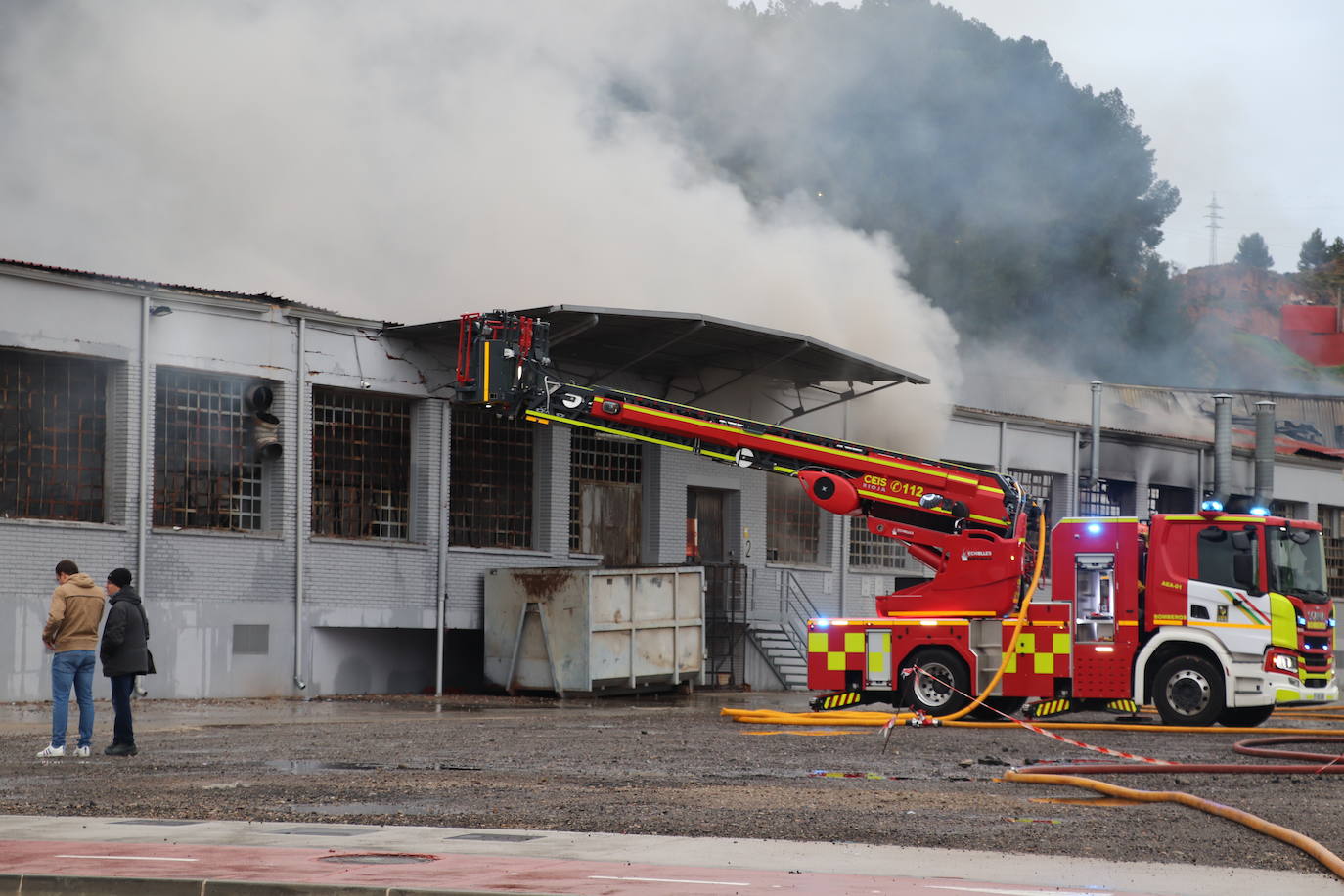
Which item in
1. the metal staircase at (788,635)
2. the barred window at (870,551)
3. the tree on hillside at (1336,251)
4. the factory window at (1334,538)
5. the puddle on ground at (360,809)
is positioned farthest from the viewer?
the tree on hillside at (1336,251)

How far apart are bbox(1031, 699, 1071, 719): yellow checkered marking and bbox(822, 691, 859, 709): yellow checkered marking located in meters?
1.94

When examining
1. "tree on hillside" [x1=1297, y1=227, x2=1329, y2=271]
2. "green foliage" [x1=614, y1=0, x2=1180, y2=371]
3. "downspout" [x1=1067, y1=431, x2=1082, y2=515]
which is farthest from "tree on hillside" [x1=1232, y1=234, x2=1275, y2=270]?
"downspout" [x1=1067, y1=431, x2=1082, y2=515]

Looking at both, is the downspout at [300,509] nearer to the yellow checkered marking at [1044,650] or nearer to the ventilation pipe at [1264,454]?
the yellow checkered marking at [1044,650]

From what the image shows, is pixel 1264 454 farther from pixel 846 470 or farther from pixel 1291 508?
pixel 846 470

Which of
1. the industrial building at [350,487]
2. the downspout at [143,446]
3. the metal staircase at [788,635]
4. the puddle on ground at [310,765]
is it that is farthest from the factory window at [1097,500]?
the puddle on ground at [310,765]

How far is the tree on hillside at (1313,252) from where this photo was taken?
387 ft

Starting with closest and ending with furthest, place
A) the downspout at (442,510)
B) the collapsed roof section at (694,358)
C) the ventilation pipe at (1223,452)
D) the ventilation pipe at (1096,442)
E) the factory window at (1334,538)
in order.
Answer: the collapsed roof section at (694,358)
the downspout at (442,510)
the ventilation pipe at (1096,442)
the ventilation pipe at (1223,452)
the factory window at (1334,538)

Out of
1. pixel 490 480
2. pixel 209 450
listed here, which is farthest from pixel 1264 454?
pixel 209 450

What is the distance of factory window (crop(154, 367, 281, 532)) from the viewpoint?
875 inches

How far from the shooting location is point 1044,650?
17953 millimetres

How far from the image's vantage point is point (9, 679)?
20.2m

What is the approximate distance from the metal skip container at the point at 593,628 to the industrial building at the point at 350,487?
2.41 feet

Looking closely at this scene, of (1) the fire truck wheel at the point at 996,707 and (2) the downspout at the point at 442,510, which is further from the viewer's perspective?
(2) the downspout at the point at 442,510

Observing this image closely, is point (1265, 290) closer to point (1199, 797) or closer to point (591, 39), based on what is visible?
point (591, 39)
